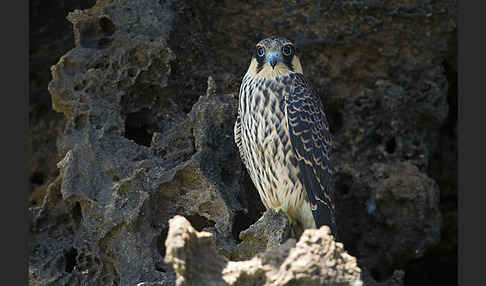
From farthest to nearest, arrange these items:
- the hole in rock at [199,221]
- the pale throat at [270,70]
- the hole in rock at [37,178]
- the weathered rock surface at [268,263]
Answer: the hole in rock at [37,178] → the hole in rock at [199,221] → the pale throat at [270,70] → the weathered rock surface at [268,263]

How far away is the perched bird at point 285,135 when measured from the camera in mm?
Answer: 4520

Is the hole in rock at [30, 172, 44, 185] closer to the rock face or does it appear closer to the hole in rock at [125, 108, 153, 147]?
the rock face

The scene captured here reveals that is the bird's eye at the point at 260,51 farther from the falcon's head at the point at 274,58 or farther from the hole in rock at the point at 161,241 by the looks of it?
the hole in rock at the point at 161,241

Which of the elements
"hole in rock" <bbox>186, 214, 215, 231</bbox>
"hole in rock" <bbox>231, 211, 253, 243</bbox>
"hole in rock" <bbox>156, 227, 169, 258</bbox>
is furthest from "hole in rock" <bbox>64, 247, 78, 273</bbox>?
"hole in rock" <bbox>231, 211, 253, 243</bbox>

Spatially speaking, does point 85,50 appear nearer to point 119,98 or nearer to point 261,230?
point 119,98

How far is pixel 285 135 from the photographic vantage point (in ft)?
14.9

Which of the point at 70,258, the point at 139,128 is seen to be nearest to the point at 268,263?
the point at 70,258

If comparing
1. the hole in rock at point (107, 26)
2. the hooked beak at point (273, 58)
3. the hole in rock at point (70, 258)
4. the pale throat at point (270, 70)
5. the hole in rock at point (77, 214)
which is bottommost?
the hole in rock at point (70, 258)

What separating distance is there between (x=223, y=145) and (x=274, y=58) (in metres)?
0.82

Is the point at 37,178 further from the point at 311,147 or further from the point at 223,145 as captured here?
the point at 311,147

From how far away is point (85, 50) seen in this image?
5047 millimetres

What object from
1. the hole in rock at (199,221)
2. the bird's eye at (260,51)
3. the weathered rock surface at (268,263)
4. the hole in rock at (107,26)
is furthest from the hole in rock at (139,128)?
the weathered rock surface at (268,263)

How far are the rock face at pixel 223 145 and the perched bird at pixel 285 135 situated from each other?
0.30 meters

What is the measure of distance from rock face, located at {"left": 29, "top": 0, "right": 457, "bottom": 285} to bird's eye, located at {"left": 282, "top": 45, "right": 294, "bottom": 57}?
1.98 ft
